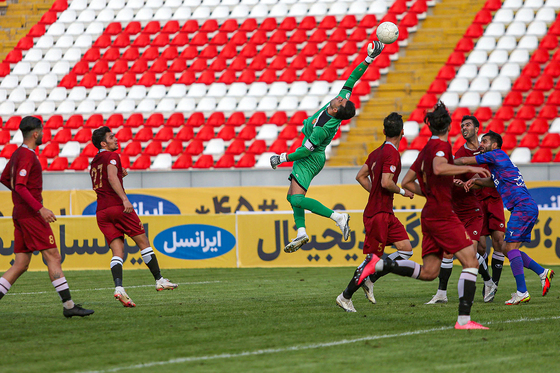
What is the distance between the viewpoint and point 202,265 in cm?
1487

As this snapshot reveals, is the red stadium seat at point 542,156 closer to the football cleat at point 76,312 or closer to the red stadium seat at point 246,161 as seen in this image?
the red stadium seat at point 246,161

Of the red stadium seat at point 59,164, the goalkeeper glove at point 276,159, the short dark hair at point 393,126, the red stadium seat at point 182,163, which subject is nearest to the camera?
the short dark hair at point 393,126

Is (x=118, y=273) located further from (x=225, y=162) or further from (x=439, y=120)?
(x=225, y=162)

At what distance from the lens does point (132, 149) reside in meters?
20.5

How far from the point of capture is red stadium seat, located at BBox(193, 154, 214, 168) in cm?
1959

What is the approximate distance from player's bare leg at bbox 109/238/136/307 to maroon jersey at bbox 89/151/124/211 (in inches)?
19.0

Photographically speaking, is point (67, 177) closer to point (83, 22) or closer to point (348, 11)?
point (83, 22)

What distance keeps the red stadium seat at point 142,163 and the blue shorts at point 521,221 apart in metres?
13.4

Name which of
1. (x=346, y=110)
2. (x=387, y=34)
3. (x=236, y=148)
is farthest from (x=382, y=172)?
(x=236, y=148)

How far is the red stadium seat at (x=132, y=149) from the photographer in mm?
20406

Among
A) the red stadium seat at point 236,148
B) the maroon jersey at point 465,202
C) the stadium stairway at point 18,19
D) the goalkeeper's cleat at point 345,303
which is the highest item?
the stadium stairway at point 18,19

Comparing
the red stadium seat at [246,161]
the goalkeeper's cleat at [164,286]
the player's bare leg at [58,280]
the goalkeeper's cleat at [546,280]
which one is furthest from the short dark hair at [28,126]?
the red stadium seat at [246,161]

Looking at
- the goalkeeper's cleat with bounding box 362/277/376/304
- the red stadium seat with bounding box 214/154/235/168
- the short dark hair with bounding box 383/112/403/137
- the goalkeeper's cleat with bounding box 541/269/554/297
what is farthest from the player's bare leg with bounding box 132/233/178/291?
the red stadium seat with bounding box 214/154/235/168

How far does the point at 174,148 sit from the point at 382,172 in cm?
1345
